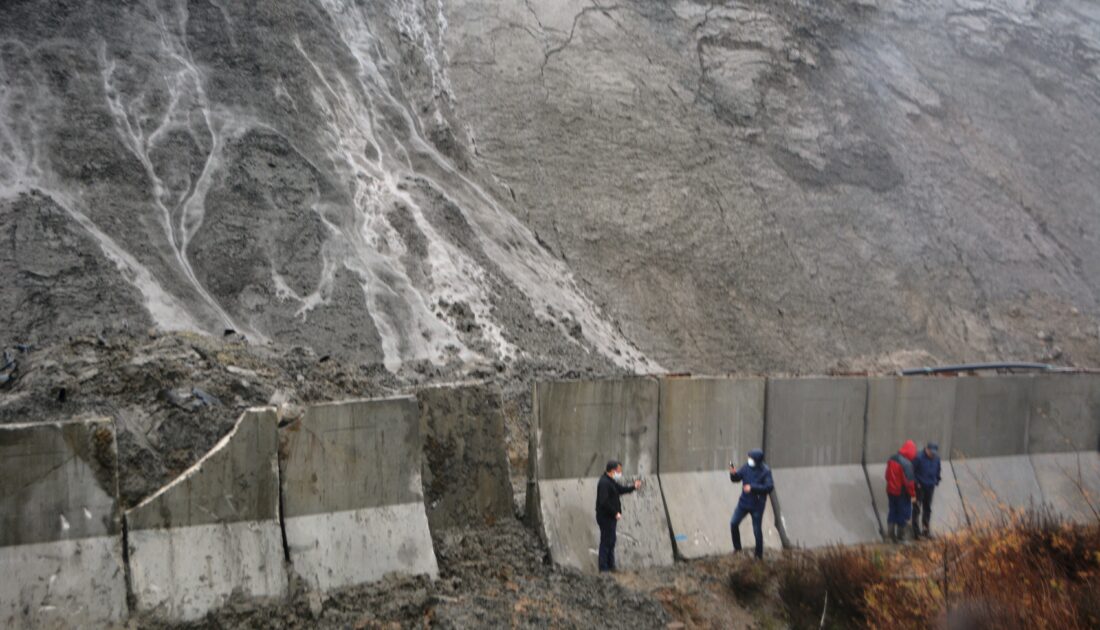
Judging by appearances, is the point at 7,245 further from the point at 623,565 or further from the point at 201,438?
the point at 623,565

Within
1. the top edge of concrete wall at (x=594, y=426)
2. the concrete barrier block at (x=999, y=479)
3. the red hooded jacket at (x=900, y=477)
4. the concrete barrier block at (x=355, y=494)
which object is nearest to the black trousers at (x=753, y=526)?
the top edge of concrete wall at (x=594, y=426)

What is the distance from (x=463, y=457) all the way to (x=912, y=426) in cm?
590

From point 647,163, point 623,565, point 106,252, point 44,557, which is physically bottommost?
point 623,565

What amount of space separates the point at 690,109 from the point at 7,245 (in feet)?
56.7

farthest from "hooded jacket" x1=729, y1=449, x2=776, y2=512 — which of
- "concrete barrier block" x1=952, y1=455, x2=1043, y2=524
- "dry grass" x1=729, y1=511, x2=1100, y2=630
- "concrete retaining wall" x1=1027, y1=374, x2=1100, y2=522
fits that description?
"concrete retaining wall" x1=1027, y1=374, x2=1100, y2=522

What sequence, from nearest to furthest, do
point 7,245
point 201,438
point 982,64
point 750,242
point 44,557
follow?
point 44,557 → point 201,438 → point 7,245 → point 750,242 → point 982,64

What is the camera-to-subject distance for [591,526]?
29.9 ft

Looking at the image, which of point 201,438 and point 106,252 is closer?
point 201,438

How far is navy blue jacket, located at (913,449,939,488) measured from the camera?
1116 centimetres

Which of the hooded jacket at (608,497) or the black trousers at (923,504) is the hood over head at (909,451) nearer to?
the black trousers at (923,504)

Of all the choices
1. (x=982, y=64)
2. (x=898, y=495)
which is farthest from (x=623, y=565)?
(x=982, y=64)

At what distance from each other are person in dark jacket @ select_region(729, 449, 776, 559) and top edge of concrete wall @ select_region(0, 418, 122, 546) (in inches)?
224

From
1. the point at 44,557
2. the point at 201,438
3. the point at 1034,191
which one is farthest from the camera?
the point at 1034,191

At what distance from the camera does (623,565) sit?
910 centimetres
